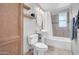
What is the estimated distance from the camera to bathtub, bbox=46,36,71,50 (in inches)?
62.3

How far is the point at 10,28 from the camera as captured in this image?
5.13 ft

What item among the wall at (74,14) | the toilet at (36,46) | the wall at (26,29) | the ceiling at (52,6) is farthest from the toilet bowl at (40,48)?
the ceiling at (52,6)

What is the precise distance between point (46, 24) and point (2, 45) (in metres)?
0.69

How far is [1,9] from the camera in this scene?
1539mm

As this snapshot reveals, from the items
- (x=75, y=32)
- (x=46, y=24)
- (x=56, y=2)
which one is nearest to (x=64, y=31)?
(x=75, y=32)

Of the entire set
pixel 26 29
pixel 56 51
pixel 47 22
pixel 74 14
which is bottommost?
pixel 56 51

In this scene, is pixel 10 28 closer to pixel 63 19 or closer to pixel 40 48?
pixel 40 48

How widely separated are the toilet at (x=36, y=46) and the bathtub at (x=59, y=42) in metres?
0.09

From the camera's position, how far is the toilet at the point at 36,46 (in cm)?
161

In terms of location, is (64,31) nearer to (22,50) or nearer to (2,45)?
(22,50)

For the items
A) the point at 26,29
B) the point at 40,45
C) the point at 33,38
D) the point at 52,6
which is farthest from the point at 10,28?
the point at 52,6

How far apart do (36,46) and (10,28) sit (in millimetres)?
460

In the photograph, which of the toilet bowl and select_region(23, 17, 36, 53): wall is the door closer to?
select_region(23, 17, 36, 53): wall

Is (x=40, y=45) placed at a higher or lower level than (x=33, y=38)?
lower
